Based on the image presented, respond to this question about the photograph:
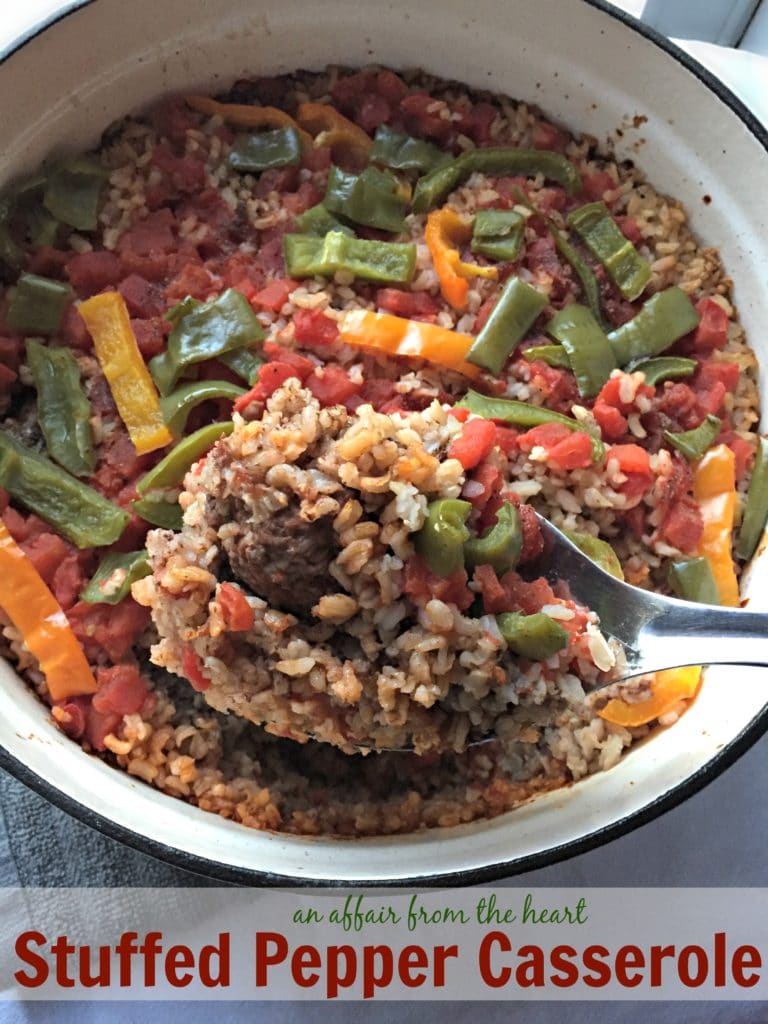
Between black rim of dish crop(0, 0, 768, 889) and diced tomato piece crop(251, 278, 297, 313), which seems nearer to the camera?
black rim of dish crop(0, 0, 768, 889)

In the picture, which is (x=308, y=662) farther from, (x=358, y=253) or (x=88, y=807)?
(x=358, y=253)

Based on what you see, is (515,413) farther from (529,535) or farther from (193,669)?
(193,669)

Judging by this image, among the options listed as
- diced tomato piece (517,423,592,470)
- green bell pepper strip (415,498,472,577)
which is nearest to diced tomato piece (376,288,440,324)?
diced tomato piece (517,423,592,470)

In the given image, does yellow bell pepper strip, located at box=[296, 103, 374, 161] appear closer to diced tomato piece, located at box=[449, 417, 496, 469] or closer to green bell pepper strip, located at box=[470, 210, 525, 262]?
green bell pepper strip, located at box=[470, 210, 525, 262]

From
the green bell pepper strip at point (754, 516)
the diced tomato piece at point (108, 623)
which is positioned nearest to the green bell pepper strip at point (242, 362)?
the diced tomato piece at point (108, 623)

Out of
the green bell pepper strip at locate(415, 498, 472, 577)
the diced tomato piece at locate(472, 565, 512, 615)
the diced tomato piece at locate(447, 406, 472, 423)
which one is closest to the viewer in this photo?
the green bell pepper strip at locate(415, 498, 472, 577)

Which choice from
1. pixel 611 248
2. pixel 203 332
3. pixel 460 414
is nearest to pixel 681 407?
pixel 611 248

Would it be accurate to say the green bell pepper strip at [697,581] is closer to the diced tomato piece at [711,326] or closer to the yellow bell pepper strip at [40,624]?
the diced tomato piece at [711,326]
